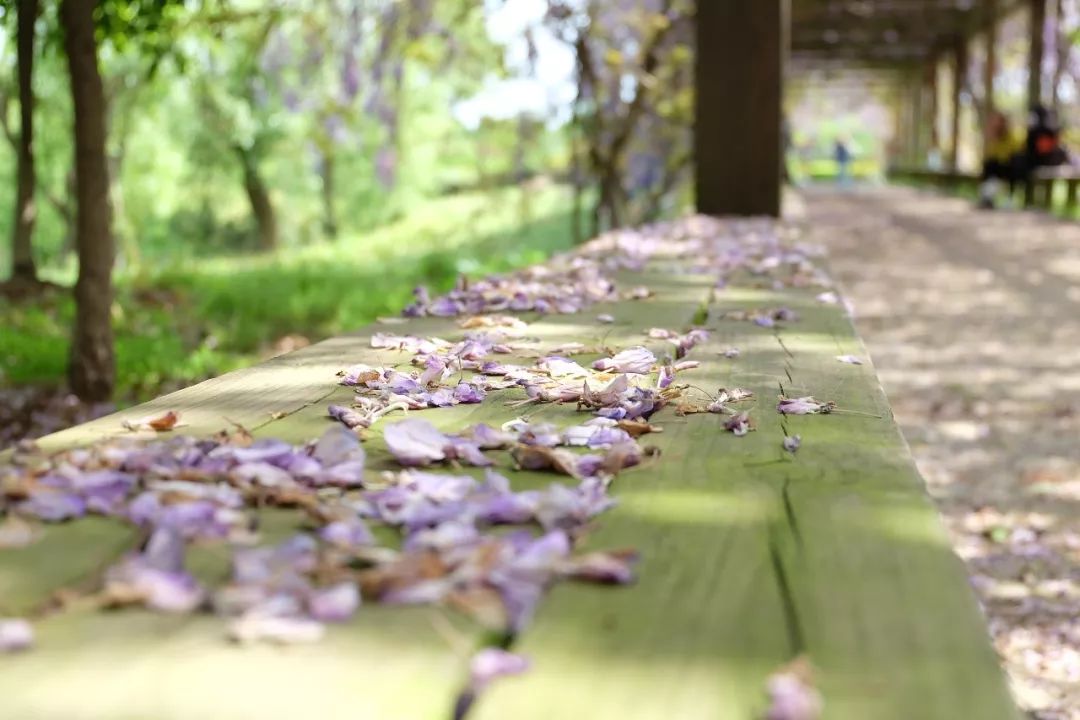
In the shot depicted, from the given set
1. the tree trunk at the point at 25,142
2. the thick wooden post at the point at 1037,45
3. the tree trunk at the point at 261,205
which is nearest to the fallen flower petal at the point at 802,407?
the tree trunk at the point at 25,142

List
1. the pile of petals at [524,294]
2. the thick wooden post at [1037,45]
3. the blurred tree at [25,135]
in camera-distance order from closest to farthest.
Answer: the pile of petals at [524,294] < the blurred tree at [25,135] < the thick wooden post at [1037,45]

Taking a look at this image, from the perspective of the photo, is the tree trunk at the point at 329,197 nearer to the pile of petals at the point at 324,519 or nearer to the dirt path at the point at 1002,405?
the dirt path at the point at 1002,405

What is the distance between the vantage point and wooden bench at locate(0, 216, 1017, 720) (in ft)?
2.62

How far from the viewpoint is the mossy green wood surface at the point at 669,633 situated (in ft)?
2.62

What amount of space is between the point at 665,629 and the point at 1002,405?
529cm

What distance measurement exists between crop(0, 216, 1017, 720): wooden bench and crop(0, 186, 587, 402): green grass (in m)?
3.80

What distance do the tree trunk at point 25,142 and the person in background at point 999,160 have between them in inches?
561

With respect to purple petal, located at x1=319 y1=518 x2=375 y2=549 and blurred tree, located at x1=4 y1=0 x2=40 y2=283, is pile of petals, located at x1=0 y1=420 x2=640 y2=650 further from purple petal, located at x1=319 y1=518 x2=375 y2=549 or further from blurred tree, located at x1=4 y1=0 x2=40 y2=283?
blurred tree, located at x1=4 y1=0 x2=40 y2=283

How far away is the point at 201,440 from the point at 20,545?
0.38 m

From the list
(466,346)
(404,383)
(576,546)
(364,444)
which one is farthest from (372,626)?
(466,346)

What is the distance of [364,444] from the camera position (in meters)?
1.53

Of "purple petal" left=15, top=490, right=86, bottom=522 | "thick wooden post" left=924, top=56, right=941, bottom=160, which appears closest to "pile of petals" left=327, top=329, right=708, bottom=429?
"purple petal" left=15, top=490, right=86, bottom=522

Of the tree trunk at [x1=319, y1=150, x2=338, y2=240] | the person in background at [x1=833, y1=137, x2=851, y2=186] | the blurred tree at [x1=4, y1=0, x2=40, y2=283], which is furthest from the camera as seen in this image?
the person in background at [x1=833, y1=137, x2=851, y2=186]

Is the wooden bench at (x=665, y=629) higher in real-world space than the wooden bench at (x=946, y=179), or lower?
higher
